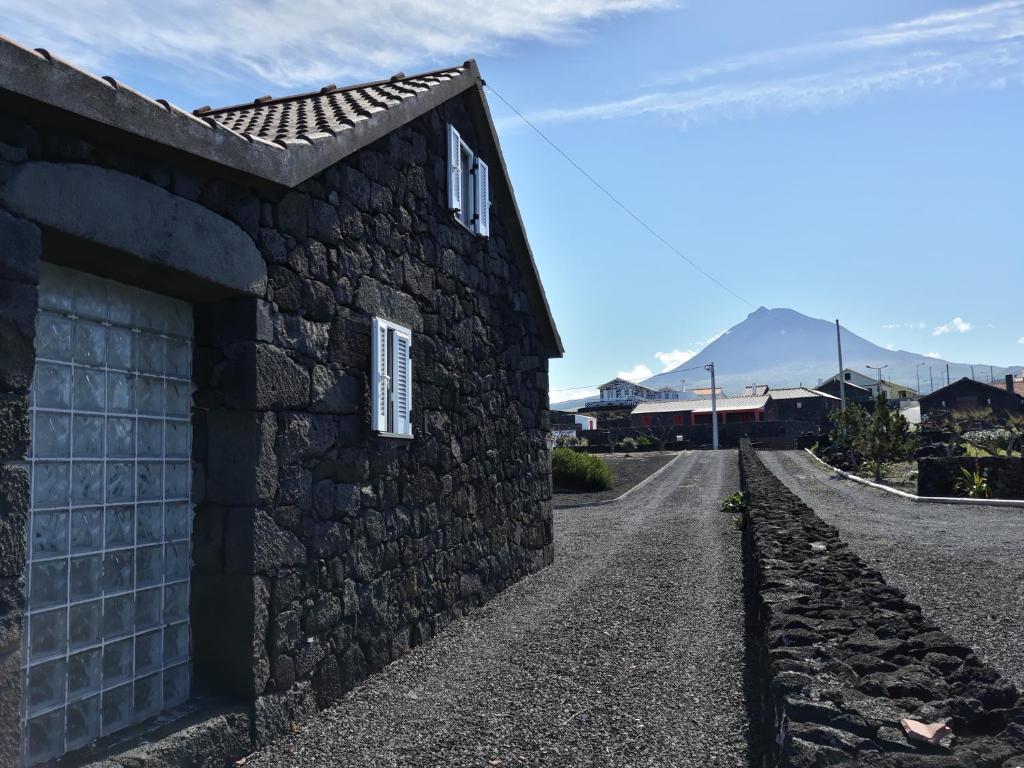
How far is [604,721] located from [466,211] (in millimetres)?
5176

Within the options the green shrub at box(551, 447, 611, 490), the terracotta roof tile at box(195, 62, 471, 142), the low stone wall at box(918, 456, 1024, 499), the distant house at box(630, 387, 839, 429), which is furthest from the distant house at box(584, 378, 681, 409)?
the terracotta roof tile at box(195, 62, 471, 142)

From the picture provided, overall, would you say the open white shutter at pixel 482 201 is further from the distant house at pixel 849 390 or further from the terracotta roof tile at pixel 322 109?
the distant house at pixel 849 390

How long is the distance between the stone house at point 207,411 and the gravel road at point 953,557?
428cm

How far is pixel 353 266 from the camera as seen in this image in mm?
5703

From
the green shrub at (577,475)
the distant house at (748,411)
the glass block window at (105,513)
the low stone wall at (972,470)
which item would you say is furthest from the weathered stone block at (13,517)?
the distant house at (748,411)

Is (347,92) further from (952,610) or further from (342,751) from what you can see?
(952,610)

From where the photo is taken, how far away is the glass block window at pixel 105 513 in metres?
3.67

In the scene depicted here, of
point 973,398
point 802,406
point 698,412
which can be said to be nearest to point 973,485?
point 973,398

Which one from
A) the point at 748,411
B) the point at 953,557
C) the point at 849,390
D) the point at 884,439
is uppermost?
the point at 849,390

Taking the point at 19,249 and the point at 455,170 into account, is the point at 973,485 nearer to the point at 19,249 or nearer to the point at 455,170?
the point at 455,170

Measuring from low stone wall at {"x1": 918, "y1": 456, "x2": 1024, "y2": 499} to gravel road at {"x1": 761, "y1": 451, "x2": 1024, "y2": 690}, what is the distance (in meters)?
0.97

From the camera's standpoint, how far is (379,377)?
19.1 ft

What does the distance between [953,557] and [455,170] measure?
759 cm

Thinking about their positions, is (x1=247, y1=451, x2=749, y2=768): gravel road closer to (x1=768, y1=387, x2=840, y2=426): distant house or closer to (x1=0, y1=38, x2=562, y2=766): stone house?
(x1=0, y1=38, x2=562, y2=766): stone house
